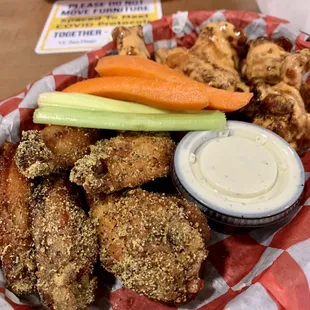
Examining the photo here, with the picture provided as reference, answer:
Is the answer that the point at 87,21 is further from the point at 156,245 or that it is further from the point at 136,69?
the point at 156,245

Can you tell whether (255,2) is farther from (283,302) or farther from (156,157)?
(283,302)

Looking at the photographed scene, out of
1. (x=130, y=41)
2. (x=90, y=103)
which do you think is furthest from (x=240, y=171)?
(x=130, y=41)

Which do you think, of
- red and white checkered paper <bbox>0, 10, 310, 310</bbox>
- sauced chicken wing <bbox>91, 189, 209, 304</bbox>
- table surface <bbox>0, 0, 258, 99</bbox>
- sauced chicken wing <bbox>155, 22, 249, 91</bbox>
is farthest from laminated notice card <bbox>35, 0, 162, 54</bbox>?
sauced chicken wing <bbox>91, 189, 209, 304</bbox>

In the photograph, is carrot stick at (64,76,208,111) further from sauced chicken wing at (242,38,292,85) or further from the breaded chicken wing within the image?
the breaded chicken wing

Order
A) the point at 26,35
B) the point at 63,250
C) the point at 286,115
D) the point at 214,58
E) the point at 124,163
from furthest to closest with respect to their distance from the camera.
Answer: the point at 26,35 → the point at 214,58 → the point at 286,115 → the point at 124,163 → the point at 63,250

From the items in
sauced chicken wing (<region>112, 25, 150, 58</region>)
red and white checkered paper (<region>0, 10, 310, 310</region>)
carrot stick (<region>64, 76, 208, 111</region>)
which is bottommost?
red and white checkered paper (<region>0, 10, 310, 310</region>)

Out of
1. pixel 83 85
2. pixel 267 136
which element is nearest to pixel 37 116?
pixel 83 85

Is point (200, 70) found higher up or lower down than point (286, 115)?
higher up
